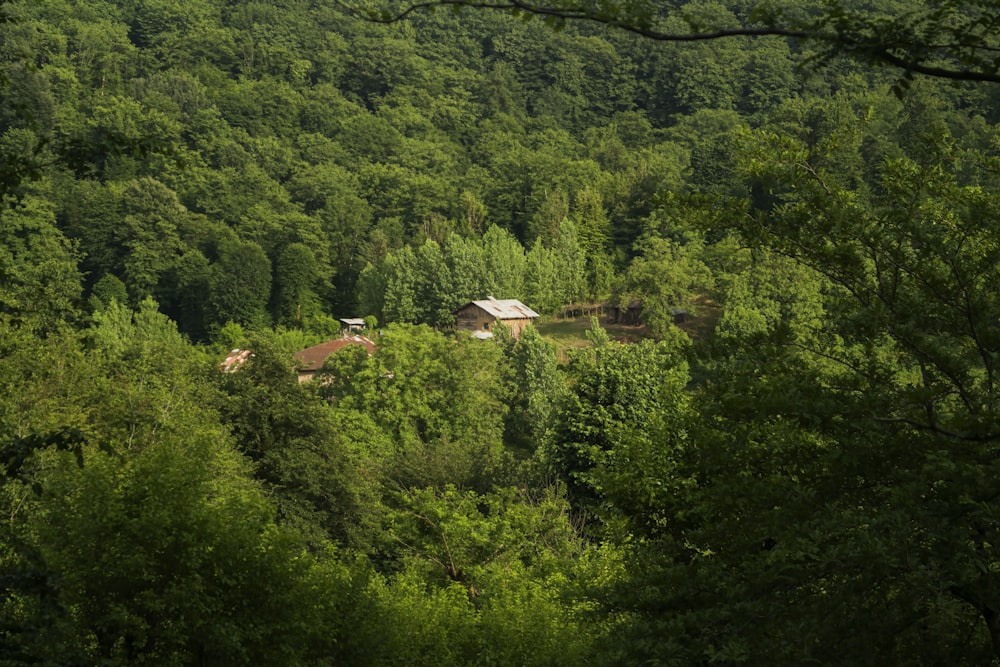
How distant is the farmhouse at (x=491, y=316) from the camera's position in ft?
217

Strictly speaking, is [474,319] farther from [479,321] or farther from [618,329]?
[618,329]

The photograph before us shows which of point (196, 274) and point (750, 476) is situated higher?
point (750, 476)

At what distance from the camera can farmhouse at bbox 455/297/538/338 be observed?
217 ft

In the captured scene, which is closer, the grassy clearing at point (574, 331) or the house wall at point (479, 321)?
the grassy clearing at point (574, 331)

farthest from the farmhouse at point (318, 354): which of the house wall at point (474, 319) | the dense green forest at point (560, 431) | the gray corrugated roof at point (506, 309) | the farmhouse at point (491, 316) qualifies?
the dense green forest at point (560, 431)

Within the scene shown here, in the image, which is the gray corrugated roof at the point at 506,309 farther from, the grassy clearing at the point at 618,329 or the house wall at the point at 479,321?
the grassy clearing at the point at 618,329

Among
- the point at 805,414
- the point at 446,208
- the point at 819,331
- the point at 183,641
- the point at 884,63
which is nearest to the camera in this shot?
the point at 884,63

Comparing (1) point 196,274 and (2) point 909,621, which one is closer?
(2) point 909,621

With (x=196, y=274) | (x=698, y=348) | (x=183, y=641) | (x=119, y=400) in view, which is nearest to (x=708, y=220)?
(x=698, y=348)

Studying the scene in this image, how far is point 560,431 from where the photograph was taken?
3116 cm

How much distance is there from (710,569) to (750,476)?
89 centimetres

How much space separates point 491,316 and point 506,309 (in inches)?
84.3

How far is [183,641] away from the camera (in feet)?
44.7

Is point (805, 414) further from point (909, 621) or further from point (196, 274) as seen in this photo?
point (196, 274)
